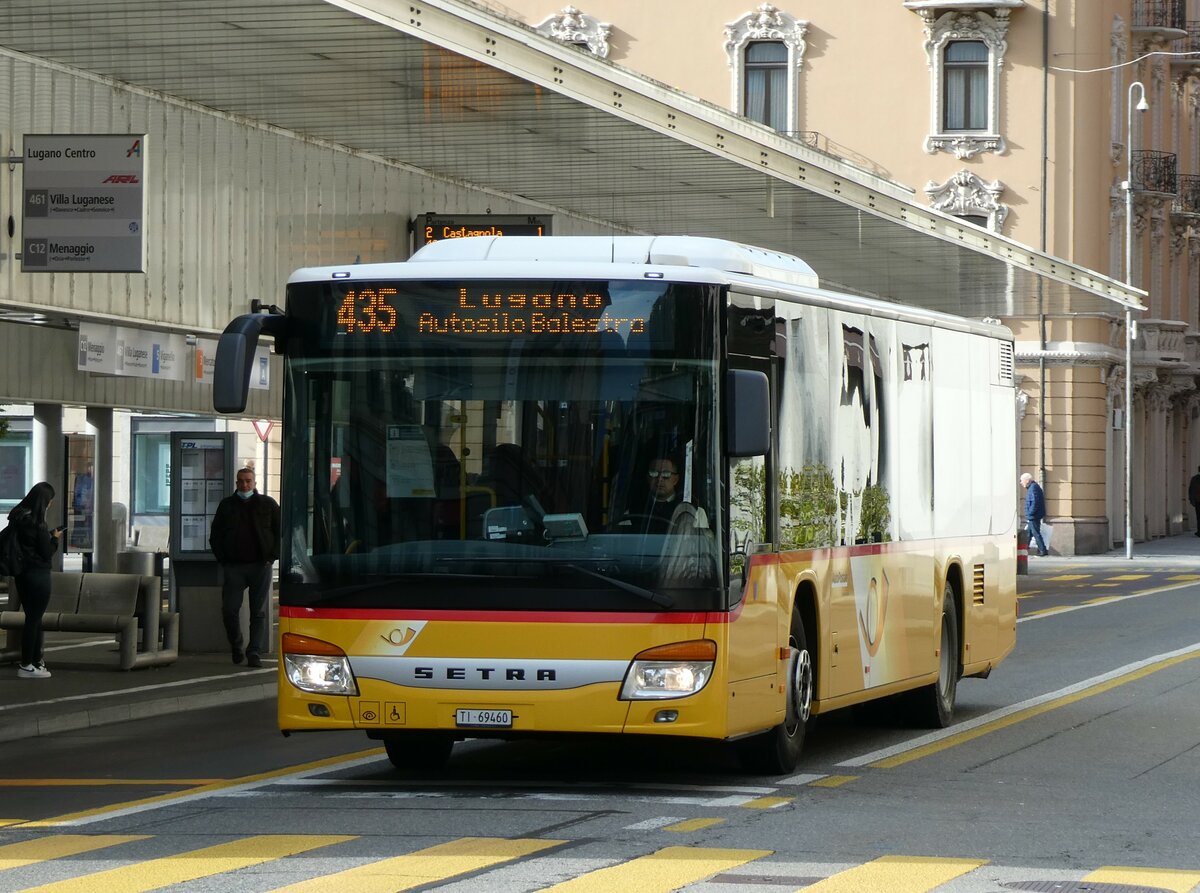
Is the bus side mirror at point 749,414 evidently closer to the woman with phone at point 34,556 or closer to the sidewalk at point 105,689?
the sidewalk at point 105,689

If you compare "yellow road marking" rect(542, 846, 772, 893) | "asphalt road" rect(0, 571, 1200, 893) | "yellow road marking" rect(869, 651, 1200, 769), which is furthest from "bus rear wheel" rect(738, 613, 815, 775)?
"yellow road marking" rect(542, 846, 772, 893)

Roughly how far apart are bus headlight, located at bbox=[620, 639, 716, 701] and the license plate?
0.53 meters

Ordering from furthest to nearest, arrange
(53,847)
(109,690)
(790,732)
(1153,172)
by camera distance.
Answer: (1153,172) → (109,690) → (790,732) → (53,847)

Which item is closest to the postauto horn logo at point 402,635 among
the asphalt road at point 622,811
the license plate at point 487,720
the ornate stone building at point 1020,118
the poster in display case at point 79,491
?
the license plate at point 487,720

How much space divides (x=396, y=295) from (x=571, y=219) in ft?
69.5

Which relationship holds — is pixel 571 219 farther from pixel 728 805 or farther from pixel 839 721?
pixel 728 805

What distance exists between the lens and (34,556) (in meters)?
17.6

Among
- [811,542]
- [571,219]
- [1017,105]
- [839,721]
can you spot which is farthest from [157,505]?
[811,542]

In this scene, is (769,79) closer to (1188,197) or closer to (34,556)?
(1188,197)

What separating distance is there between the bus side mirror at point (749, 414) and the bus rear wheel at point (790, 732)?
1.42m

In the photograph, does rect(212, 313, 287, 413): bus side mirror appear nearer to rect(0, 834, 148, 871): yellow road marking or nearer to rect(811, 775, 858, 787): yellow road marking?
rect(0, 834, 148, 871): yellow road marking

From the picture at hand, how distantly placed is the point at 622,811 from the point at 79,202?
986 cm

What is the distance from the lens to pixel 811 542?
11.6 meters

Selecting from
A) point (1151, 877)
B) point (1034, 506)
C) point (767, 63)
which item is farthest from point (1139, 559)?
point (1151, 877)
